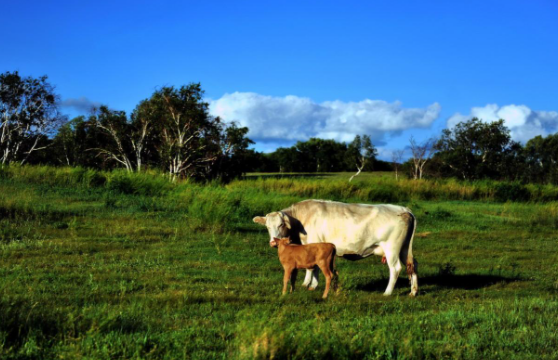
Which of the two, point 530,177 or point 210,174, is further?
point 530,177

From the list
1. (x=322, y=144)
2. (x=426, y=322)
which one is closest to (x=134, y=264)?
(x=426, y=322)

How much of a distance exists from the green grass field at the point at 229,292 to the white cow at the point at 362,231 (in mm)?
583

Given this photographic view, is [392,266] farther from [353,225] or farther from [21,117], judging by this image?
[21,117]

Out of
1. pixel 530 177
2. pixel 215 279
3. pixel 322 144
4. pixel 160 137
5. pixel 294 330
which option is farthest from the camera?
pixel 322 144

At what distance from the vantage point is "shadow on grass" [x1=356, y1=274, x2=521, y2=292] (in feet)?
36.5

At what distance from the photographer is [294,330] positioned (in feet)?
21.8

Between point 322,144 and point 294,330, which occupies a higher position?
point 322,144

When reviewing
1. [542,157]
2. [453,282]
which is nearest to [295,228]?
[453,282]

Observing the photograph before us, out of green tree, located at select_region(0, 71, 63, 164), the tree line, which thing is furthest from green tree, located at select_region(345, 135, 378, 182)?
green tree, located at select_region(0, 71, 63, 164)

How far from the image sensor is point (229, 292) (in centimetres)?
938

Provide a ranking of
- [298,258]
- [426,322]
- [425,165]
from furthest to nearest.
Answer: [425,165] → [298,258] → [426,322]

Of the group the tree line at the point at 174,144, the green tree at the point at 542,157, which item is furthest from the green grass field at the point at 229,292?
the green tree at the point at 542,157

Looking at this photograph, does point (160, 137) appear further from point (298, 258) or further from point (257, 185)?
point (298, 258)

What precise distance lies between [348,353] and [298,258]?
10.9 ft
